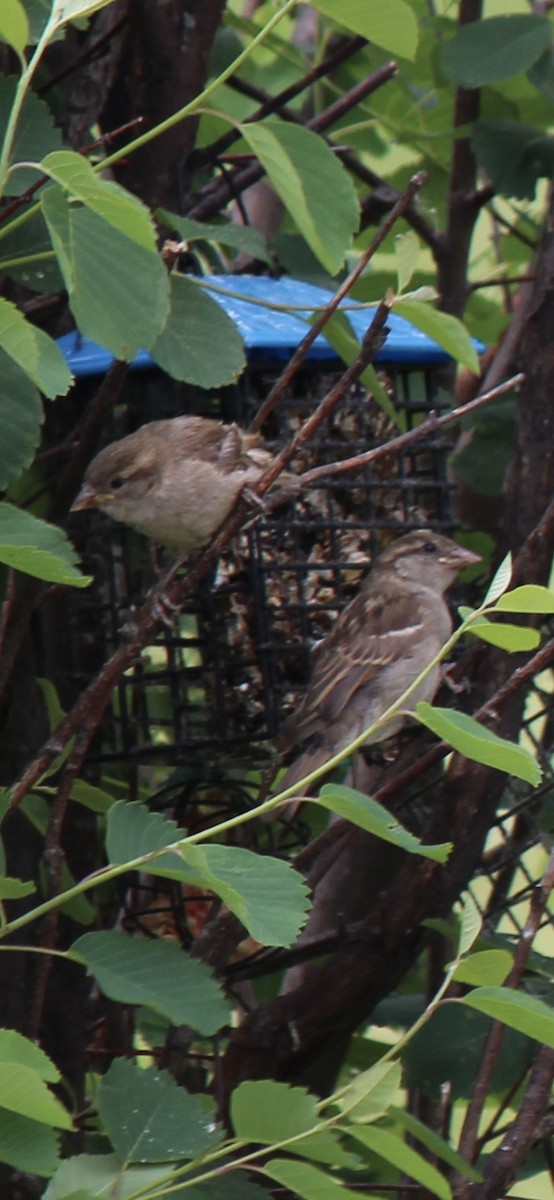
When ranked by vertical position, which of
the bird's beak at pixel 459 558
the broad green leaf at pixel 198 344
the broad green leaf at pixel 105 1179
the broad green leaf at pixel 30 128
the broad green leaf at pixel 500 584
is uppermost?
the broad green leaf at pixel 30 128

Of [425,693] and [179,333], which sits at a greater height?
[179,333]

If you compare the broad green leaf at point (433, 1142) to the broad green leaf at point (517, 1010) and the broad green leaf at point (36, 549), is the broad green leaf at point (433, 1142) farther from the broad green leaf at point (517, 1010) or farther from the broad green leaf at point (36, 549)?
the broad green leaf at point (36, 549)

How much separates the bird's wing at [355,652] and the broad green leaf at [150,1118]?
42.9 inches

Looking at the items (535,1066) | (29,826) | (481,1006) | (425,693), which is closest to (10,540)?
(481,1006)

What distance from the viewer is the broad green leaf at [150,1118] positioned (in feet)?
5.39

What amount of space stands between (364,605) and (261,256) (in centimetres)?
83

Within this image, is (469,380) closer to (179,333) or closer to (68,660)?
(68,660)

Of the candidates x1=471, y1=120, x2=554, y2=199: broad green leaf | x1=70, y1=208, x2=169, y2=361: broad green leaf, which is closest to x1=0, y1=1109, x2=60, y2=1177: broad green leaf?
x1=70, y1=208, x2=169, y2=361: broad green leaf

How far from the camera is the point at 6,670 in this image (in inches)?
88.7

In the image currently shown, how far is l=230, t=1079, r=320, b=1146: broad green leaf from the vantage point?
157cm

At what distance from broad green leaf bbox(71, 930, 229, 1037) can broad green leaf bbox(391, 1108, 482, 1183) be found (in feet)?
0.69

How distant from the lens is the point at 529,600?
5.28 ft

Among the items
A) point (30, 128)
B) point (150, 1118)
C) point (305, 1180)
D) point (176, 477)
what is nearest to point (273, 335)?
point (176, 477)

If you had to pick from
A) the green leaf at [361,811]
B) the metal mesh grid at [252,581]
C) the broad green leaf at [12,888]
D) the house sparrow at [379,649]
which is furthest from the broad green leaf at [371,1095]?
the metal mesh grid at [252,581]
